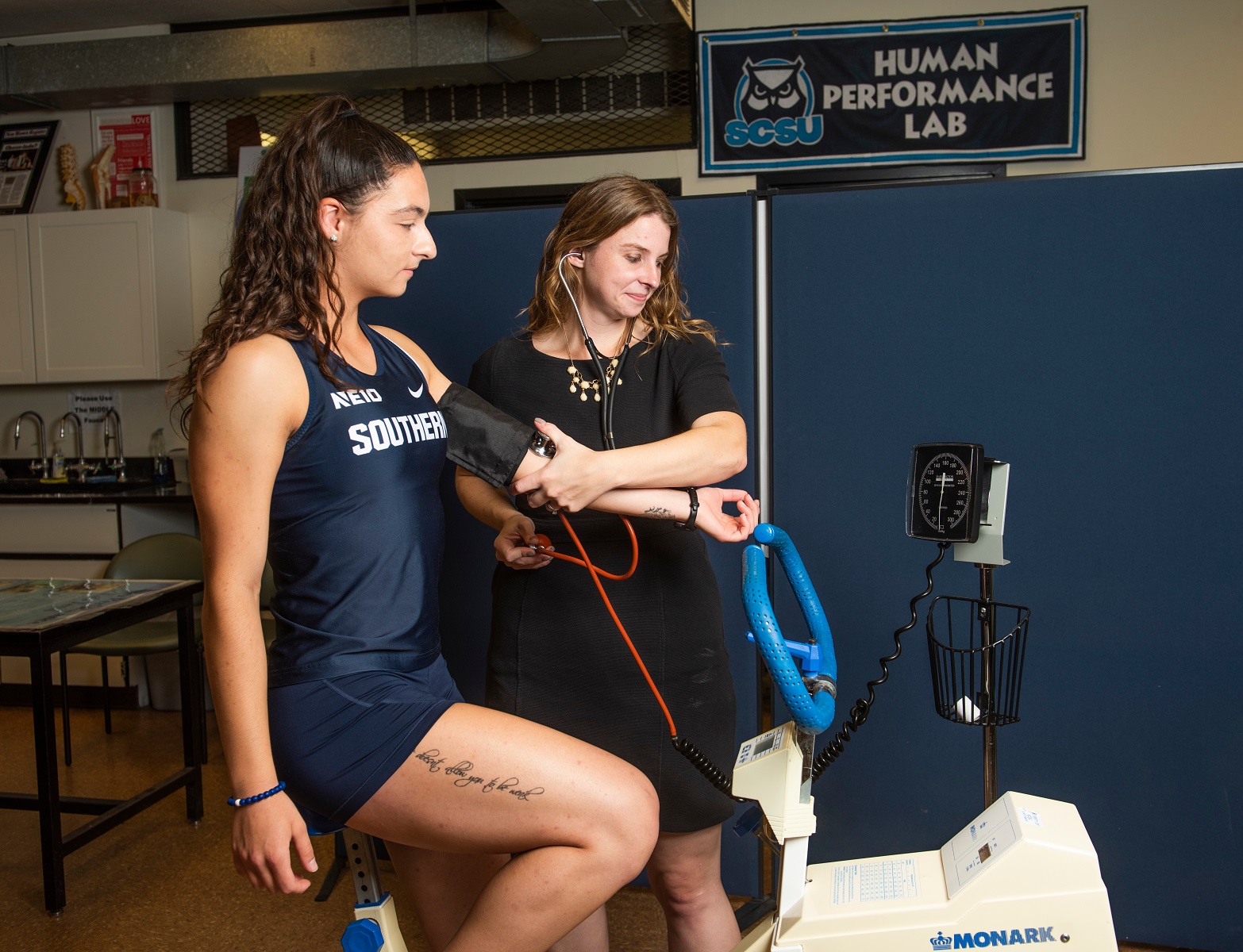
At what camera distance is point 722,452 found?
57.0 inches

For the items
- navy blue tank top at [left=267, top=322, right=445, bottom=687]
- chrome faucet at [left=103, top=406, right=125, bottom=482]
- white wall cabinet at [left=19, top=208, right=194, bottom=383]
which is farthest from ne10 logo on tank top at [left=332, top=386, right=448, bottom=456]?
chrome faucet at [left=103, top=406, right=125, bottom=482]

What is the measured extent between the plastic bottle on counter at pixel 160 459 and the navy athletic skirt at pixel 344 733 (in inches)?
172

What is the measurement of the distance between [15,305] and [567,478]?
4793 mm

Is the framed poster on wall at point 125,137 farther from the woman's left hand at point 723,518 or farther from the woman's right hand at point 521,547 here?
the woman's left hand at point 723,518

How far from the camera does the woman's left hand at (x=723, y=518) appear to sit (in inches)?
55.0

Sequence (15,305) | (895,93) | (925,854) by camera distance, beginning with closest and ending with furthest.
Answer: (925,854), (895,93), (15,305)

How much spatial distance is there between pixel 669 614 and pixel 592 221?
2.13 feet

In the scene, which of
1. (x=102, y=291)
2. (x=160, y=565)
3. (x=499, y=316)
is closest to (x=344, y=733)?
(x=499, y=316)

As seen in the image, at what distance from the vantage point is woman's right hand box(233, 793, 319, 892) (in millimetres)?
1065

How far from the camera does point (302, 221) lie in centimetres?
116

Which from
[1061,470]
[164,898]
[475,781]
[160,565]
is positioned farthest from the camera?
[160,565]

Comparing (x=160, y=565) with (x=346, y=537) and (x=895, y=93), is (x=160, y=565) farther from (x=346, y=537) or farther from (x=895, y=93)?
(x=895, y=93)

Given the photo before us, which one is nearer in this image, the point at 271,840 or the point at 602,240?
the point at 271,840

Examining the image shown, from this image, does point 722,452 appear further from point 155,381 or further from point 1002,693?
point 155,381
